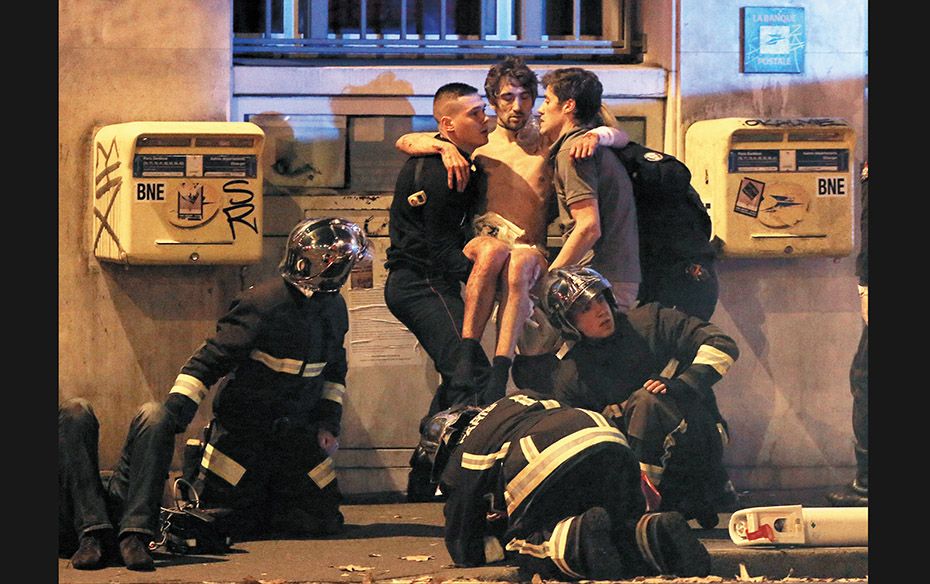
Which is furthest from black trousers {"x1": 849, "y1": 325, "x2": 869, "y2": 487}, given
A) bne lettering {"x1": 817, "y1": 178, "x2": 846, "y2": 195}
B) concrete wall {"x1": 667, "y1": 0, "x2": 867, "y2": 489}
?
bne lettering {"x1": 817, "y1": 178, "x2": 846, "y2": 195}

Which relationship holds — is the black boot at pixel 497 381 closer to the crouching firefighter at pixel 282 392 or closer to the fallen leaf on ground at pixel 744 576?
the crouching firefighter at pixel 282 392

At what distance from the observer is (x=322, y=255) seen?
9.40m

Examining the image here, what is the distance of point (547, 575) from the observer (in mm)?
8586

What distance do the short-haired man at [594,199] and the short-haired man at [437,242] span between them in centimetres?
43

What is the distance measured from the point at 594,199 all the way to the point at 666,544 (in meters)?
2.13

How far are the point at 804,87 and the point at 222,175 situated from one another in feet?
11.4

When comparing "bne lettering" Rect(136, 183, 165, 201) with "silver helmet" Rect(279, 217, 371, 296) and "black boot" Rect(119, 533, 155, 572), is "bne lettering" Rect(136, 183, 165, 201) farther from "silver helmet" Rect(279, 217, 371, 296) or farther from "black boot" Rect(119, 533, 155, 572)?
"black boot" Rect(119, 533, 155, 572)

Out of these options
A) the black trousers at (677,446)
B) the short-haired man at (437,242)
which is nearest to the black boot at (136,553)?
the short-haired man at (437,242)

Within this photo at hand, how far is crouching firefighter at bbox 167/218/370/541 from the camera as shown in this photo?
9414mm

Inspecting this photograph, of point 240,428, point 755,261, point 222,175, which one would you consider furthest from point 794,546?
point 222,175

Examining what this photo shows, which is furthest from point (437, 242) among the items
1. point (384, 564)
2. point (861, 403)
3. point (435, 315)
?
point (861, 403)

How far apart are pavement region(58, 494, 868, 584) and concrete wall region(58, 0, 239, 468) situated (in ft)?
4.91

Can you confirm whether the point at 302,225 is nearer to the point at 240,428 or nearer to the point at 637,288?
the point at 240,428

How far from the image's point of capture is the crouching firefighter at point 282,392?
9.41 m
